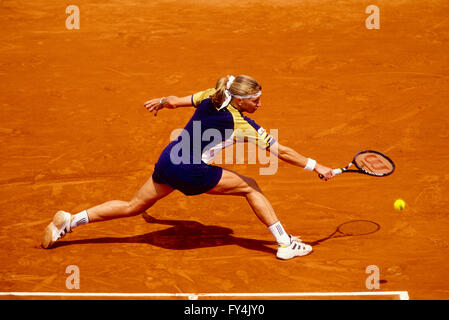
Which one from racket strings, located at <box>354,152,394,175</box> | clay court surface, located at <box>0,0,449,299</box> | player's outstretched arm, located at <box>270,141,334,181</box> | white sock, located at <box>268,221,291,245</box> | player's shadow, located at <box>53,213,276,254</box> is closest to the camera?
player's outstretched arm, located at <box>270,141,334,181</box>

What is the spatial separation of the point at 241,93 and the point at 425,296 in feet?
8.02

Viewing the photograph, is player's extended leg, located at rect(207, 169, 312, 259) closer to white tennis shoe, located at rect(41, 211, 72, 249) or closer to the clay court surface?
the clay court surface

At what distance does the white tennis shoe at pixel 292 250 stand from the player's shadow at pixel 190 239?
217 mm

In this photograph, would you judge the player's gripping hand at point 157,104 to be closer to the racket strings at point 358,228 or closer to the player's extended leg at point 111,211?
the player's extended leg at point 111,211

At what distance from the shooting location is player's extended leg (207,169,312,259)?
595 centimetres

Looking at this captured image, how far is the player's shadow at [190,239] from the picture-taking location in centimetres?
661

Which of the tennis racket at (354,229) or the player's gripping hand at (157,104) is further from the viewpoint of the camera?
the tennis racket at (354,229)

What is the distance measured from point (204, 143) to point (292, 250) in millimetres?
1385

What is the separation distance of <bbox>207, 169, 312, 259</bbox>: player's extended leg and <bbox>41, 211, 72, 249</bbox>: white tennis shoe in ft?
4.79

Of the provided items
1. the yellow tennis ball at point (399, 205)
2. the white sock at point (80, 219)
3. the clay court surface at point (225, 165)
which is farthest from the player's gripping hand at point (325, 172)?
the white sock at point (80, 219)

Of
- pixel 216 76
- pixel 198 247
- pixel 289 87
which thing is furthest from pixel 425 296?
pixel 216 76

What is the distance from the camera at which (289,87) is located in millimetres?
9680

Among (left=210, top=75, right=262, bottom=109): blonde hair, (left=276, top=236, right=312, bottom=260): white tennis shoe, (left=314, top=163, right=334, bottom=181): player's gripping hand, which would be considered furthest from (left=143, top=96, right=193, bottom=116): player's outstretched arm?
(left=276, top=236, right=312, bottom=260): white tennis shoe

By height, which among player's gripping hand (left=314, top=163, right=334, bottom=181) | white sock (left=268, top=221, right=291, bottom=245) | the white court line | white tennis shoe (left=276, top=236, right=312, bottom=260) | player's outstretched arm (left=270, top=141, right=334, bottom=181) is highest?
player's outstretched arm (left=270, top=141, right=334, bottom=181)
